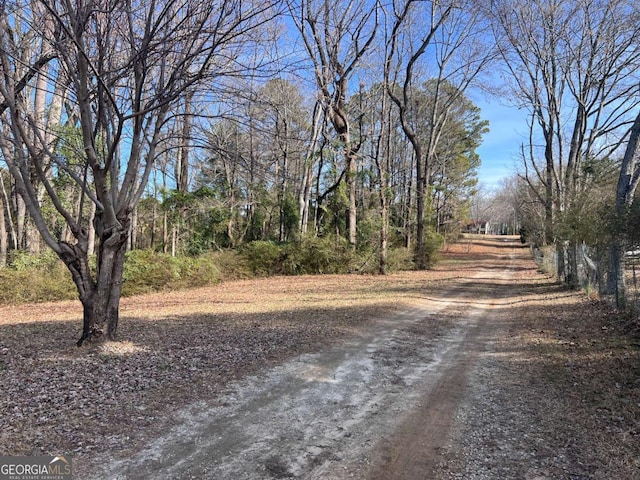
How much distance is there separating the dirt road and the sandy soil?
0.05ft

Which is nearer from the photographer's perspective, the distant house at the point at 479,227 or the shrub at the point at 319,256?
the shrub at the point at 319,256

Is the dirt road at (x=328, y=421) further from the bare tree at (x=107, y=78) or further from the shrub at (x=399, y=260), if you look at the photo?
the shrub at (x=399, y=260)

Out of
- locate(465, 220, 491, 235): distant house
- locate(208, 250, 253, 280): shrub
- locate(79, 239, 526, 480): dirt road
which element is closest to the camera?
locate(79, 239, 526, 480): dirt road

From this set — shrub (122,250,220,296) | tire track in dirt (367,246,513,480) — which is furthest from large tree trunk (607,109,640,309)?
shrub (122,250,220,296)

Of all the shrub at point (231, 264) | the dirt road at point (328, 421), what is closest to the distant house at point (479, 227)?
the shrub at point (231, 264)

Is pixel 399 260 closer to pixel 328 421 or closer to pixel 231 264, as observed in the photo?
pixel 231 264

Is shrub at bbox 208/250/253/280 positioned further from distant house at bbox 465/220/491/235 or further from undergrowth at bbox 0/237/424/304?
distant house at bbox 465/220/491/235

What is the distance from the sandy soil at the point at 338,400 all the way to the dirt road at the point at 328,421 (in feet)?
0.05

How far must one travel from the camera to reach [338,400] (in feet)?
14.9

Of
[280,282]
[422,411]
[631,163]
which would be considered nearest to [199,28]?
[422,411]

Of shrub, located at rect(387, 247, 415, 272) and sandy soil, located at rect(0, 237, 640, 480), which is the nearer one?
sandy soil, located at rect(0, 237, 640, 480)

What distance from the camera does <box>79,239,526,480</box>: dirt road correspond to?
3.13 metres

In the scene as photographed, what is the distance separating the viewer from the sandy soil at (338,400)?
3.23 meters

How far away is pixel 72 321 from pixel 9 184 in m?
14.1
